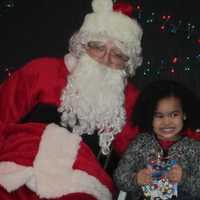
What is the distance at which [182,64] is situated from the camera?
2977mm

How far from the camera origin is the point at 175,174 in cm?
196

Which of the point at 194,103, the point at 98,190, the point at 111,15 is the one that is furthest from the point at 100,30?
the point at 98,190

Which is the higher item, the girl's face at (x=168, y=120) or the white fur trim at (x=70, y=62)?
the white fur trim at (x=70, y=62)

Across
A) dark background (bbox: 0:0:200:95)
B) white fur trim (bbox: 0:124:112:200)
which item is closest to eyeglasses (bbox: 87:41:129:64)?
white fur trim (bbox: 0:124:112:200)

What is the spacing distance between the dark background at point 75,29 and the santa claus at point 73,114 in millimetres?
574

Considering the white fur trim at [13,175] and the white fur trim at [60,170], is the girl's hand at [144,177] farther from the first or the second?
the white fur trim at [13,175]

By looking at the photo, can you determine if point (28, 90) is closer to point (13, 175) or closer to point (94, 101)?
point (94, 101)

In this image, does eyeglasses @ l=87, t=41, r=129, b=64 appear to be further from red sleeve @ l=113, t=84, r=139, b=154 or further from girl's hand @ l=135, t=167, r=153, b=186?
girl's hand @ l=135, t=167, r=153, b=186

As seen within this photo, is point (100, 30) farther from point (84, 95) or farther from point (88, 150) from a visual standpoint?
point (88, 150)

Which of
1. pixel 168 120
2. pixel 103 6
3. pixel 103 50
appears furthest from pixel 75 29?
pixel 168 120

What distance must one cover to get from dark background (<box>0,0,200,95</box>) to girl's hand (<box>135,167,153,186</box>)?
1.08 meters

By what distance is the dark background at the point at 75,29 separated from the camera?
9.82ft

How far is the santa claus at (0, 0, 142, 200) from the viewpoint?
1.98 metres

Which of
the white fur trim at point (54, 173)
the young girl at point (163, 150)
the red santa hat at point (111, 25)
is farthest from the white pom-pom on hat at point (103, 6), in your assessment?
the white fur trim at point (54, 173)
